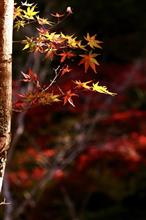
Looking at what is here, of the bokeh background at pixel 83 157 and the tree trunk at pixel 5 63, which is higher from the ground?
the bokeh background at pixel 83 157

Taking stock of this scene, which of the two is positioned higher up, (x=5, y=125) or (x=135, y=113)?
(x=135, y=113)

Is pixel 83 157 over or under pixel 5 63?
over

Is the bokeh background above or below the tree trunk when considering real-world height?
above

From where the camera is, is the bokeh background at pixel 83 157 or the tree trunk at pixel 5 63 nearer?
the tree trunk at pixel 5 63

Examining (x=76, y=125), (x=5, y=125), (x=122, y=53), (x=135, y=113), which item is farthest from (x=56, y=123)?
(x=5, y=125)

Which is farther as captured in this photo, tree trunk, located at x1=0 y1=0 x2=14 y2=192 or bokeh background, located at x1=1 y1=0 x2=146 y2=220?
bokeh background, located at x1=1 y1=0 x2=146 y2=220

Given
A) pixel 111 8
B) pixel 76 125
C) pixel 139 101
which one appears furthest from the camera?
pixel 111 8

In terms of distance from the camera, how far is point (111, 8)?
1040 cm

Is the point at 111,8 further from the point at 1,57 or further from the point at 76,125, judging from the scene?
the point at 1,57

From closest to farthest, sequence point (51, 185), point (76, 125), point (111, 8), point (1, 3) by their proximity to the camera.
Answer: point (1, 3) → point (51, 185) → point (76, 125) → point (111, 8)

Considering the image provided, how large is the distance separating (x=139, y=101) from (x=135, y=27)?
2350 millimetres

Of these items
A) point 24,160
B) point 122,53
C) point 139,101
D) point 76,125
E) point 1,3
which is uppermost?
point 122,53

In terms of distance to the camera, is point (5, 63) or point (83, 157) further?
point (83, 157)

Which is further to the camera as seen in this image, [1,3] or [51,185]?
[51,185]
